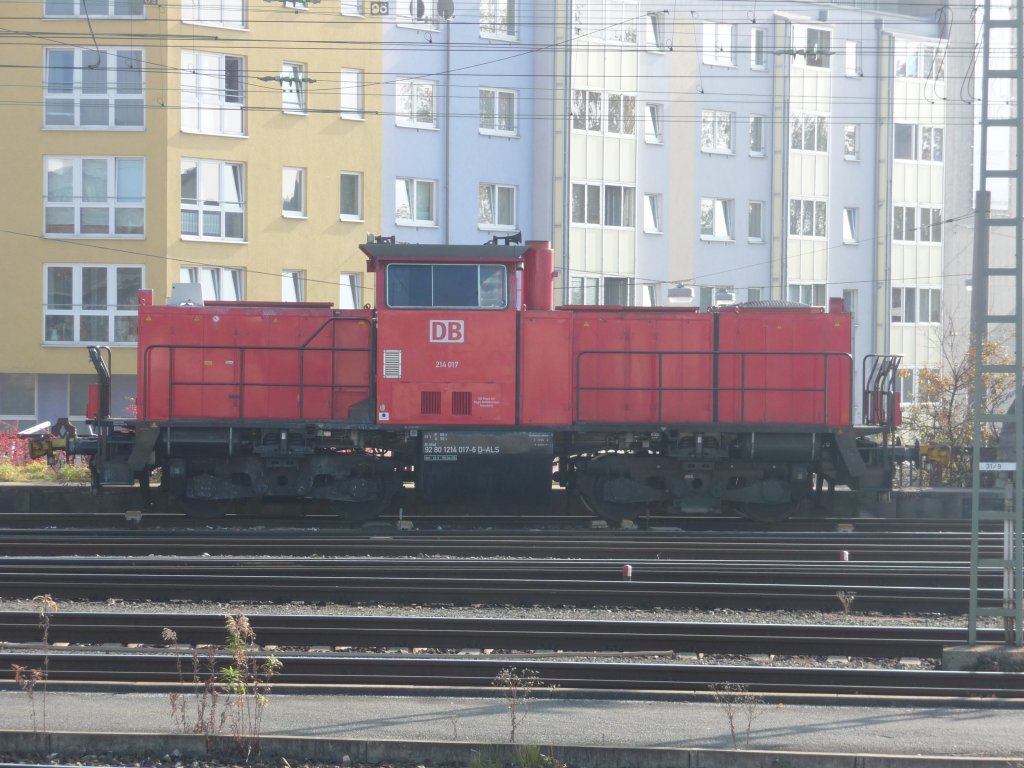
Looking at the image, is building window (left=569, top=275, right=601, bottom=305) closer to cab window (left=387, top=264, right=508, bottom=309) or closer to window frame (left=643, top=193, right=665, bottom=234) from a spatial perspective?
window frame (left=643, top=193, right=665, bottom=234)

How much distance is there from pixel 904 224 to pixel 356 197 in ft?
70.5

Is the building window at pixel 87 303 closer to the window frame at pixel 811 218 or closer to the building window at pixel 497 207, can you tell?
the building window at pixel 497 207

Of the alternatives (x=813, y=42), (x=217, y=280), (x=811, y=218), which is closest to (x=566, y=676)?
(x=217, y=280)

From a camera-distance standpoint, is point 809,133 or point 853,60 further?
point 853,60

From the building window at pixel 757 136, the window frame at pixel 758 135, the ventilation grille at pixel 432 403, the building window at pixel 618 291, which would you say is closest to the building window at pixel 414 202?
the building window at pixel 618 291

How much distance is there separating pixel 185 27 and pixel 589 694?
29.1 meters

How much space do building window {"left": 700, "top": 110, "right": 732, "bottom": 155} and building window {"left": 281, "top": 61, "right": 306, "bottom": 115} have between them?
13.6 meters

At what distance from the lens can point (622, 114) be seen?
3784 centimetres

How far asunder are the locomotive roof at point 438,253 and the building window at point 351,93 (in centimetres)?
1951

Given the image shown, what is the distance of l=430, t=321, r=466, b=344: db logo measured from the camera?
16562mm

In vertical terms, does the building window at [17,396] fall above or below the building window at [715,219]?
below

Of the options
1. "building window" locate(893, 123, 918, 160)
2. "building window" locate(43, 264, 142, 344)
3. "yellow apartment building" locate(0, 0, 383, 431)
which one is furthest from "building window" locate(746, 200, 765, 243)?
"building window" locate(43, 264, 142, 344)

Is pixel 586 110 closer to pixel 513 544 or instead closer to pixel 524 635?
pixel 513 544

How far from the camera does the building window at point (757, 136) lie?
4025 centimetres
